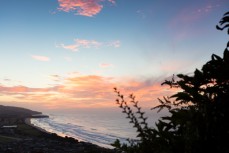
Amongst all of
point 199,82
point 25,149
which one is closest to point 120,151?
point 199,82

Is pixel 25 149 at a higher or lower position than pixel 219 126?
lower

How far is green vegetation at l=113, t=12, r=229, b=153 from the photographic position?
3744 millimetres

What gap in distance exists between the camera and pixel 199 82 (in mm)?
5000

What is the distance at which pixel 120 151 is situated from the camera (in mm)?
5402

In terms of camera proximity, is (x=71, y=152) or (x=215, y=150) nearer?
(x=215, y=150)

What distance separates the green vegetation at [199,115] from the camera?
3.74 metres

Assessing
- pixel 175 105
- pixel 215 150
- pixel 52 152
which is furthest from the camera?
pixel 52 152

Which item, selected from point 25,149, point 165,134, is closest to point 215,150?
point 165,134

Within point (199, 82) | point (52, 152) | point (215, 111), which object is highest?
point (199, 82)

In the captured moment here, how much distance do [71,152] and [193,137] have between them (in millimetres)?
80100

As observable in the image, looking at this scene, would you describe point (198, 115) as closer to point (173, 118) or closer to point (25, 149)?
point (173, 118)

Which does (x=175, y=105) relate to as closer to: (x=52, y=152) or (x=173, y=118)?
(x=173, y=118)

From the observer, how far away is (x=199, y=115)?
12.1 ft

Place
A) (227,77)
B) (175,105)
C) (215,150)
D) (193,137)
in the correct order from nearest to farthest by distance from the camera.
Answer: (193,137) → (215,150) → (227,77) → (175,105)
